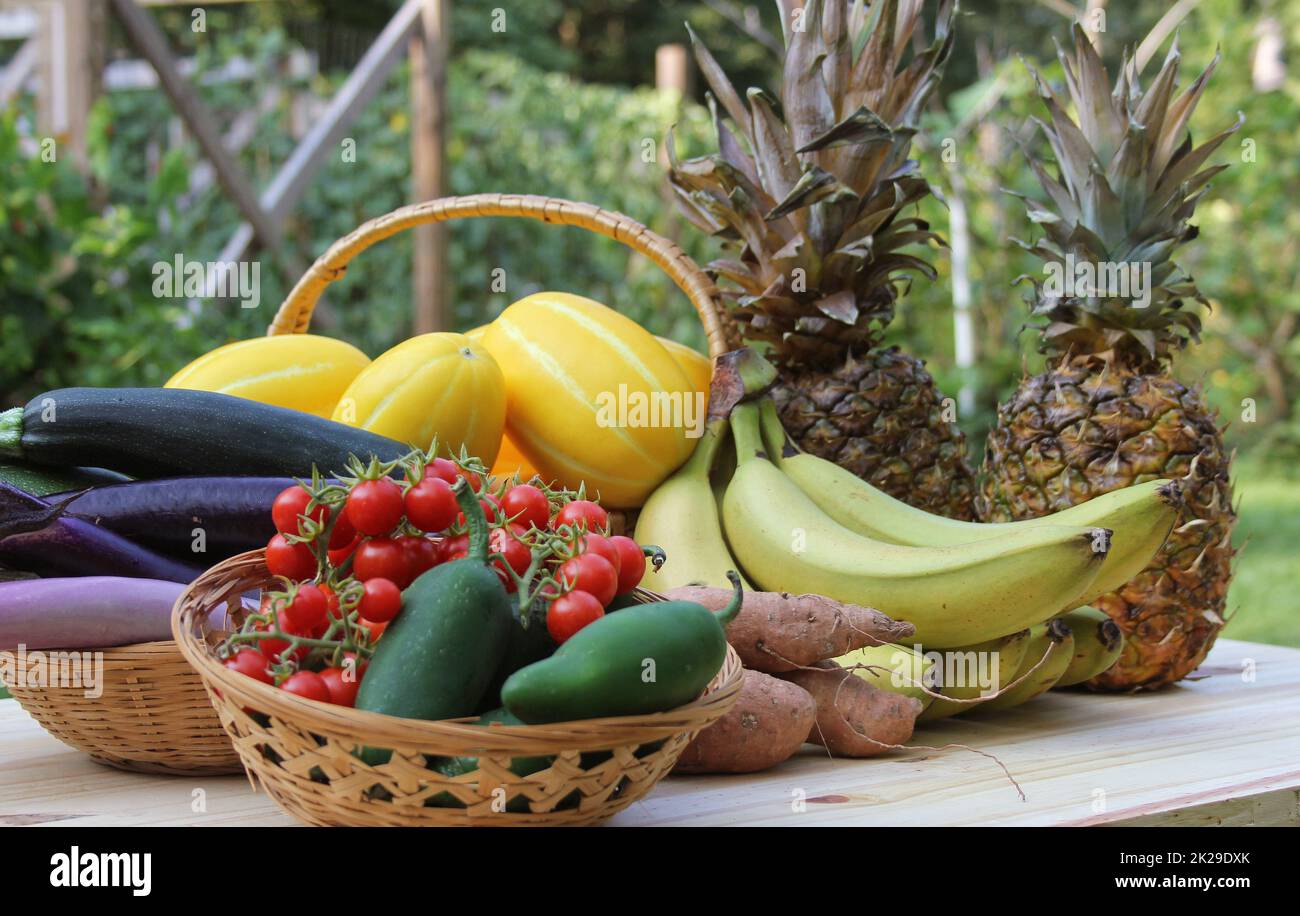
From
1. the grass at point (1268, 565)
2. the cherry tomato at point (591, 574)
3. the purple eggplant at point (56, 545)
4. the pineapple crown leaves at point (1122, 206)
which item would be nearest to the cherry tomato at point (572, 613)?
the cherry tomato at point (591, 574)

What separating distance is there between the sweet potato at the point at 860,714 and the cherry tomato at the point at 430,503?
0.55 m

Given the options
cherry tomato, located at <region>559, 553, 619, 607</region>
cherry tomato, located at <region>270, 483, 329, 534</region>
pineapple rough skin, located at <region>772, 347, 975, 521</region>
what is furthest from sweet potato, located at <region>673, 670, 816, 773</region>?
pineapple rough skin, located at <region>772, 347, 975, 521</region>

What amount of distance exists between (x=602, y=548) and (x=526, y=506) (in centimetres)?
11

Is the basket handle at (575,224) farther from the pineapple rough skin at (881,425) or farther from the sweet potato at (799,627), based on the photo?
the sweet potato at (799,627)

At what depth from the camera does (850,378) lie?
195 centimetres

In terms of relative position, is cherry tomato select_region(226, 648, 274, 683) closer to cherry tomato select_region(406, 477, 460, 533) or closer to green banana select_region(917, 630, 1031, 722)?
cherry tomato select_region(406, 477, 460, 533)

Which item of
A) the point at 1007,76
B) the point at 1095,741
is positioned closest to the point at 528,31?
the point at 1007,76

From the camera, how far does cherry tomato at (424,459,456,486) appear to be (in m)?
1.14

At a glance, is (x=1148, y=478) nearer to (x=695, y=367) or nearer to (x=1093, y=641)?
(x=1093, y=641)

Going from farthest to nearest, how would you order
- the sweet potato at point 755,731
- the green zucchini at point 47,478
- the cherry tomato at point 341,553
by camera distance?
the green zucchini at point 47,478 → the sweet potato at point 755,731 → the cherry tomato at point 341,553

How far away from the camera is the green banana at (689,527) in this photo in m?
1.61

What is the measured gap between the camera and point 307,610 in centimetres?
106

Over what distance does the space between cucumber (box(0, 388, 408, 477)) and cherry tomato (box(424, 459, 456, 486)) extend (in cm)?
37
